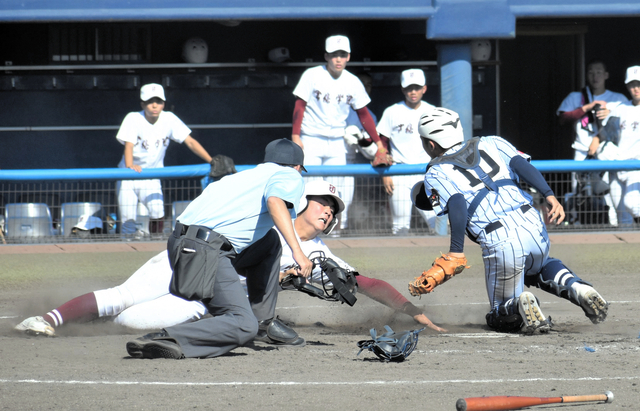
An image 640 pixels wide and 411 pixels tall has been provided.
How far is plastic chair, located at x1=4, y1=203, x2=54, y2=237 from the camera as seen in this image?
909 cm

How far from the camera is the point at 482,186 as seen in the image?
5.80m

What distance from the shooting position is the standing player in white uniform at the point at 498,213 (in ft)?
18.6

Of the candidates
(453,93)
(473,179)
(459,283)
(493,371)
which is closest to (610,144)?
(453,93)

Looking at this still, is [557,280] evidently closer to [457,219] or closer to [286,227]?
[457,219]

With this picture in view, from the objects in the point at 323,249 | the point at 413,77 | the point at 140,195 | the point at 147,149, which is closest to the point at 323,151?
the point at 413,77

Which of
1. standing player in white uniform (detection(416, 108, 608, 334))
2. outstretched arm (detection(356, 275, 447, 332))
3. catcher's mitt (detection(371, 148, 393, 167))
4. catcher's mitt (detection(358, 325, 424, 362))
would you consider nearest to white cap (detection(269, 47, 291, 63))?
catcher's mitt (detection(371, 148, 393, 167))

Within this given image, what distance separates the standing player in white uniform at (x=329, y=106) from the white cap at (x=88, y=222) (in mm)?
2340

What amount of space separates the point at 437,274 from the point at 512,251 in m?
0.58

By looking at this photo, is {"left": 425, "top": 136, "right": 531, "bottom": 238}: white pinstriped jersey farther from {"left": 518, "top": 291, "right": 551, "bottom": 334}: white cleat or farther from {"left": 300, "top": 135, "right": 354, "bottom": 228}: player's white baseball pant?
{"left": 300, "top": 135, "right": 354, "bottom": 228}: player's white baseball pant

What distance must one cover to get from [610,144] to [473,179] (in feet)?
16.3

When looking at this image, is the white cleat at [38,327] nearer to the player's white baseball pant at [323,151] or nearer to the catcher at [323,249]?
the catcher at [323,249]

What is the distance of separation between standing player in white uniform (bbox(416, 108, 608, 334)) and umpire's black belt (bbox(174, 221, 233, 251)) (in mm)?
1488

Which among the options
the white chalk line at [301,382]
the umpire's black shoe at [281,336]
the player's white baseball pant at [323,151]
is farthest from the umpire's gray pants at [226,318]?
the player's white baseball pant at [323,151]

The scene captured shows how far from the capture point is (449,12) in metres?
10.5
